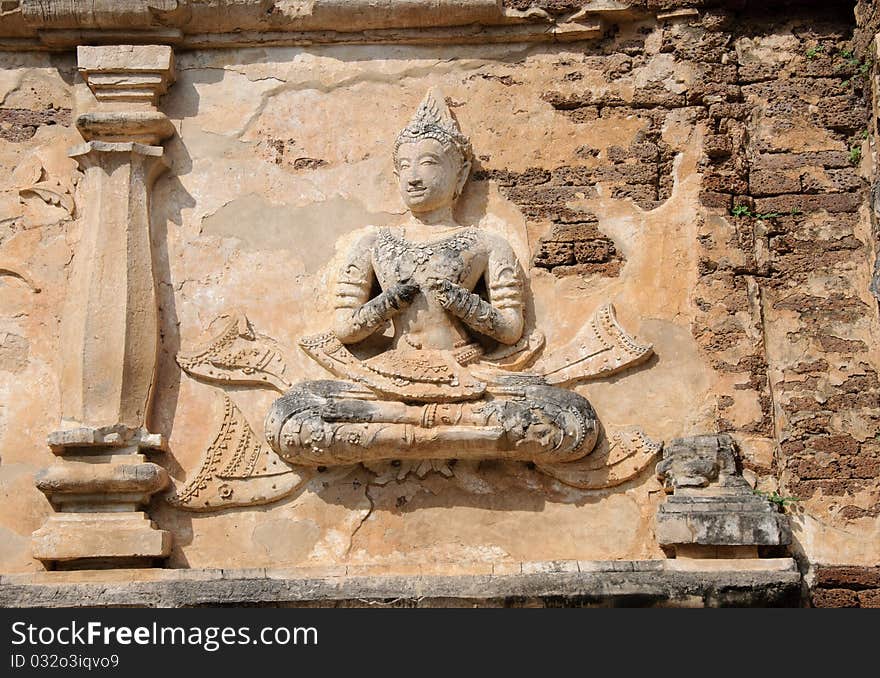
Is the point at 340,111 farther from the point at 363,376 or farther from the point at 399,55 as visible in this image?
the point at 363,376

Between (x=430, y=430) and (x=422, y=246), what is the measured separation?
975mm

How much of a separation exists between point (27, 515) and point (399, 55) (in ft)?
9.75

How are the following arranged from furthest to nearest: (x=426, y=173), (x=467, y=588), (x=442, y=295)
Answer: (x=426, y=173) → (x=442, y=295) → (x=467, y=588)

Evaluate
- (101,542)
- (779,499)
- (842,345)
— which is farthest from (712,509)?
(101,542)

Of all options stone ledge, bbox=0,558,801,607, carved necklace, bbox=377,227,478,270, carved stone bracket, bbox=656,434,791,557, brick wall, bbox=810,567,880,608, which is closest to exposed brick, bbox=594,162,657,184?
carved necklace, bbox=377,227,478,270

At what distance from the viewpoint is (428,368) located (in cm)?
667

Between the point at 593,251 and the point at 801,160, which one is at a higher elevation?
the point at 801,160

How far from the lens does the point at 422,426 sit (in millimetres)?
6504

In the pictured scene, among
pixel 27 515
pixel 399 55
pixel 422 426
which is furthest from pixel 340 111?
pixel 27 515

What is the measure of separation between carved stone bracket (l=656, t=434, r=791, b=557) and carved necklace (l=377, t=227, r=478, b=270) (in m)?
1.42

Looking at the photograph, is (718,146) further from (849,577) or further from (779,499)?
(849,577)

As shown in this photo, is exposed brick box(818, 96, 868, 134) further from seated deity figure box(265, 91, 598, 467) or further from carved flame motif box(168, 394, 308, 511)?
carved flame motif box(168, 394, 308, 511)

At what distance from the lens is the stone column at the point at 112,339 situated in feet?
21.4

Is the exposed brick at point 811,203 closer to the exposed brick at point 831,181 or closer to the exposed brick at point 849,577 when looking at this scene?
the exposed brick at point 831,181
